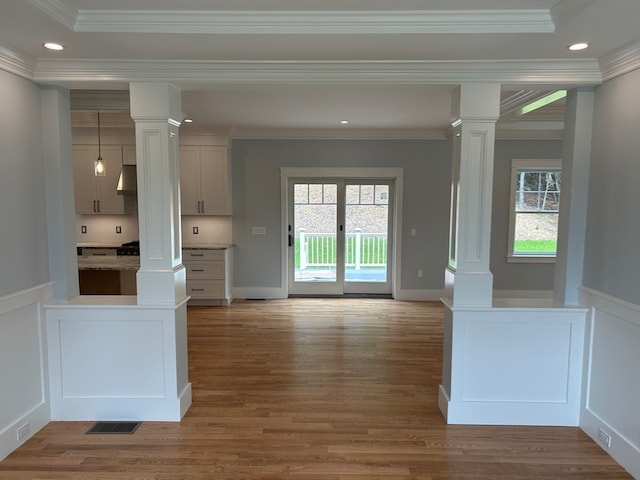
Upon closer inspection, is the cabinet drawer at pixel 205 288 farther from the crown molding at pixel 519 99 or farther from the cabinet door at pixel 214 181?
the crown molding at pixel 519 99

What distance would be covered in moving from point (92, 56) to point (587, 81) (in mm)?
3155

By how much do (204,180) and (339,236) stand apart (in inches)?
87.4

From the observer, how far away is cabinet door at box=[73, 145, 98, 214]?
19.6ft

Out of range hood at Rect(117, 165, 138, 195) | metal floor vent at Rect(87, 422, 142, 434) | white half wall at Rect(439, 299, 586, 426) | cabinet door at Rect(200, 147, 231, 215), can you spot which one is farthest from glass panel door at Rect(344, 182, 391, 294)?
metal floor vent at Rect(87, 422, 142, 434)

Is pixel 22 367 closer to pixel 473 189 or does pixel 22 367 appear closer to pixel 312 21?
pixel 312 21

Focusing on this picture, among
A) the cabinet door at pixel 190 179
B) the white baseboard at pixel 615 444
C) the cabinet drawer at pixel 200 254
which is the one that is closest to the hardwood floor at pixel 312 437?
the white baseboard at pixel 615 444

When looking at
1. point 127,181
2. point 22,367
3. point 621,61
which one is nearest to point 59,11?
point 22,367

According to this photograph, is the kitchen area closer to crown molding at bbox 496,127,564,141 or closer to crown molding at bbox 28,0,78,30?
crown molding at bbox 28,0,78,30

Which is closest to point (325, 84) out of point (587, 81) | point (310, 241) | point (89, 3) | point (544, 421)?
Answer: point (89, 3)

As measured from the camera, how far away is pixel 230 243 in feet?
20.7

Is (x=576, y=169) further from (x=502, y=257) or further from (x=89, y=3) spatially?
(x=502, y=257)

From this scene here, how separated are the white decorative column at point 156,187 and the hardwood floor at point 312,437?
942 mm

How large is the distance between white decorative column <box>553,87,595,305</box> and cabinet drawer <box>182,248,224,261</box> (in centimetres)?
438

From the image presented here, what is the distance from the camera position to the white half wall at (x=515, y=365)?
2.79m
